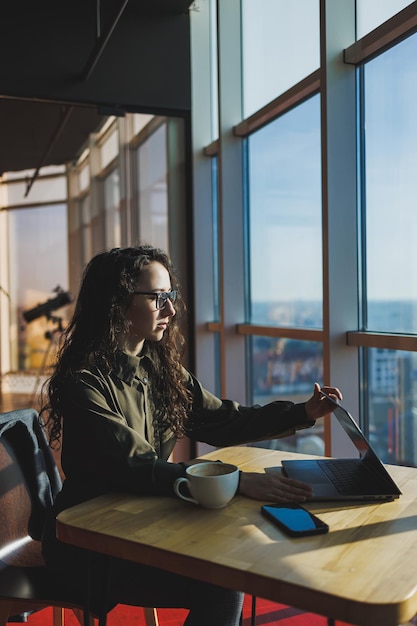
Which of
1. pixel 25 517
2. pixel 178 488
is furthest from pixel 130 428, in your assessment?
pixel 25 517

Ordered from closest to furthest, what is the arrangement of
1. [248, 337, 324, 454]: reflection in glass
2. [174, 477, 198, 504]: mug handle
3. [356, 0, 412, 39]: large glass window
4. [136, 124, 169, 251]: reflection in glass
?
[174, 477, 198, 504]: mug handle → [356, 0, 412, 39]: large glass window → [248, 337, 324, 454]: reflection in glass → [136, 124, 169, 251]: reflection in glass

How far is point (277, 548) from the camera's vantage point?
99 centimetres

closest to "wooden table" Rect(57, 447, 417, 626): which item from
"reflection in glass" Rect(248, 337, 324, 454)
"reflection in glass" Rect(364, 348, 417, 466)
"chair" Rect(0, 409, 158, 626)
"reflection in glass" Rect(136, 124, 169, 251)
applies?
"chair" Rect(0, 409, 158, 626)

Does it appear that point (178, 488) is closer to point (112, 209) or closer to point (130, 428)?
point (130, 428)

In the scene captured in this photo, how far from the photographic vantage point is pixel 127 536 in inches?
40.9

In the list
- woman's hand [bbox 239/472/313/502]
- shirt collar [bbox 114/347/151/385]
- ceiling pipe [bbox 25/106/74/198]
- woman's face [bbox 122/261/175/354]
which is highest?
ceiling pipe [bbox 25/106/74/198]

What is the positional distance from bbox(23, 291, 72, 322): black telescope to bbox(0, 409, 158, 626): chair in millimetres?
1915

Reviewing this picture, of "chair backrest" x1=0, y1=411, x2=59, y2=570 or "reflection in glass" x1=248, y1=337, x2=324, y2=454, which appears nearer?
"chair backrest" x1=0, y1=411, x2=59, y2=570

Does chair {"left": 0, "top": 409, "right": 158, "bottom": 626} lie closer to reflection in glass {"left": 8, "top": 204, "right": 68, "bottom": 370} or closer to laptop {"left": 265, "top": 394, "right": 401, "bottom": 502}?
laptop {"left": 265, "top": 394, "right": 401, "bottom": 502}

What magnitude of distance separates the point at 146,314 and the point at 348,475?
0.65 meters

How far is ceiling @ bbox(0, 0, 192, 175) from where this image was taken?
3455 mm

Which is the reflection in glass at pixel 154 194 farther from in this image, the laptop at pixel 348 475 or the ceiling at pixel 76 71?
the laptop at pixel 348 475

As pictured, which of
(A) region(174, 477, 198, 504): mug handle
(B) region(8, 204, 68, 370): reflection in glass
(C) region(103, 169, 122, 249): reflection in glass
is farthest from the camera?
(C) region(103, 169, 122, 249): reflection in glass

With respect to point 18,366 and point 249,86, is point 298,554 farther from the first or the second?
point 249,86
